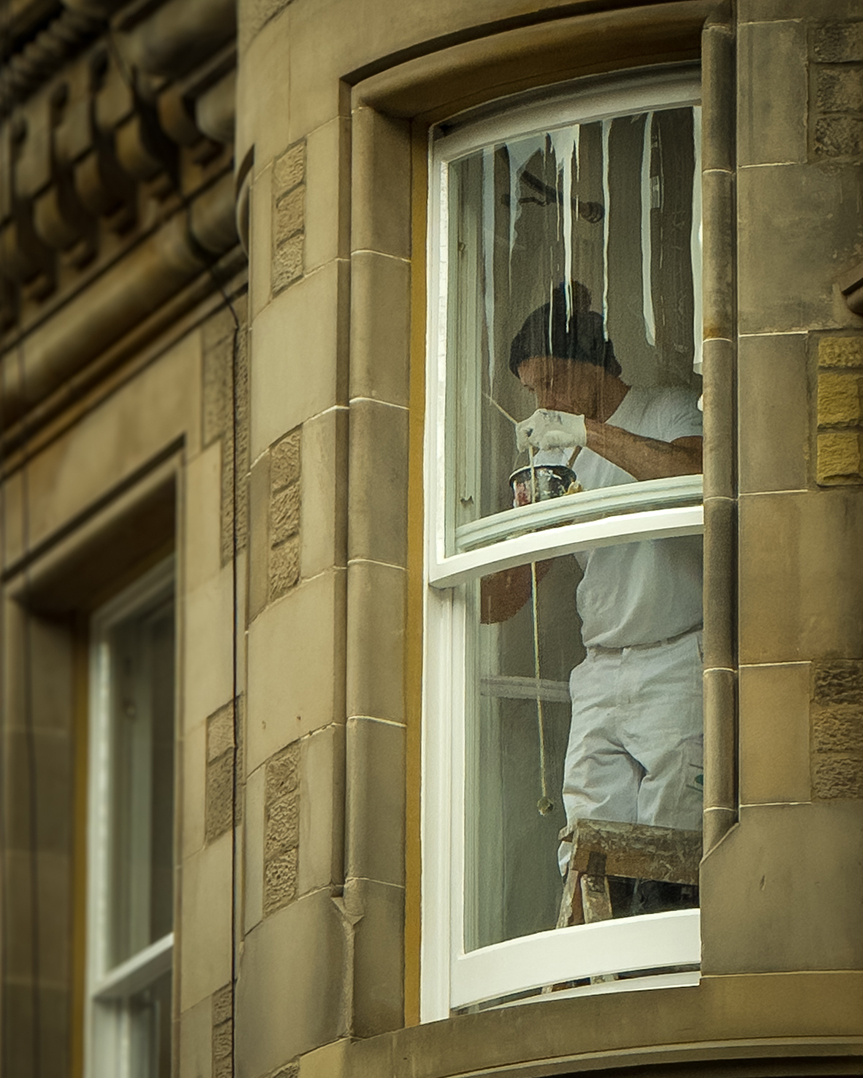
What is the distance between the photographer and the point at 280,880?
816 cm

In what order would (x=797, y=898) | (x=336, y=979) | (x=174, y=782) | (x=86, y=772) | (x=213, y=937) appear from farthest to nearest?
(x=86, y=772)
(x=174, y=782)
(x=213, y=937)
(x=336, y=979)
(x=797, y=898)

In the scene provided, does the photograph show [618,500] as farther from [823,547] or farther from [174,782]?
[174,782]

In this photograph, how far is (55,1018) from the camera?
10.9 meters

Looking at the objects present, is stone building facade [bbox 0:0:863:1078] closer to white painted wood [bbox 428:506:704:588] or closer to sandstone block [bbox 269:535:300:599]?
sandstone block [bbox 269:535:300:599]

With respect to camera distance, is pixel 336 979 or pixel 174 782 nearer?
pixel 336 979

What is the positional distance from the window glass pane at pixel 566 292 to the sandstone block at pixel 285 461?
45 cm

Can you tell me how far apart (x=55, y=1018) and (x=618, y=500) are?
12.7 feet

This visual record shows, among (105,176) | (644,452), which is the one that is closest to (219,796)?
(644,452)

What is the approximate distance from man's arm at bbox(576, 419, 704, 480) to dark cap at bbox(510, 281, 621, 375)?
19cm

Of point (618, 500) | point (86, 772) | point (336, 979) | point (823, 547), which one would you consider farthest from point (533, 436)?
point (86, 772)

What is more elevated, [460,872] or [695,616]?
[695,616]

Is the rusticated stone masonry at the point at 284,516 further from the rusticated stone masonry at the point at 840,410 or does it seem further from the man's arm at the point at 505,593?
the rusticated stone masonry at the point at 840,410

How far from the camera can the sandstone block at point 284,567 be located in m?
8.41

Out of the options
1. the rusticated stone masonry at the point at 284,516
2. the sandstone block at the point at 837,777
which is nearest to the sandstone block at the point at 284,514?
the rusticated stone masonry at the point at 284,516
